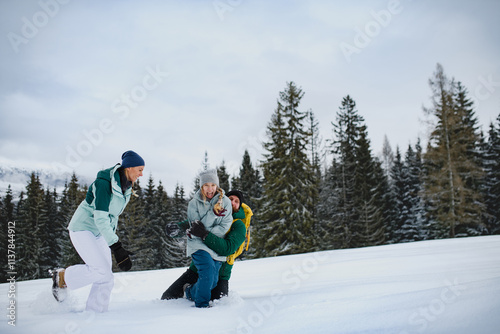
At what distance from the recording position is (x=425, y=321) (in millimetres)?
1960

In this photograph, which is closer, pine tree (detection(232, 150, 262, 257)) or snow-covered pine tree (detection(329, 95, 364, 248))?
snow-covered pine tree (detection(329, 95, 364, 248))

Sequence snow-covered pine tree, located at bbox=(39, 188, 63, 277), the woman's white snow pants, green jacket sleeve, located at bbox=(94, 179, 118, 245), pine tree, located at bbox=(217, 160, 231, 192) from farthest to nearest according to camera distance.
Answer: snow-covered pine tree, located at bbox=(39, 188, 63, 277), pine tree, located at bbox=(217, 160, 231, 192), the woman's white snow pants, green jacket sleeve, located at bbox=(94, 179, 118, 245)

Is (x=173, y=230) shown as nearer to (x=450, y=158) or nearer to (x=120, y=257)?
(x=120, y=257)

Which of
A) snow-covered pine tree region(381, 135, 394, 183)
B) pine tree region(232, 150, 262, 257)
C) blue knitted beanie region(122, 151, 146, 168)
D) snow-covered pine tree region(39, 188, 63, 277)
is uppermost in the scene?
snow-covered pine tree region(381, 135, 394, 183)

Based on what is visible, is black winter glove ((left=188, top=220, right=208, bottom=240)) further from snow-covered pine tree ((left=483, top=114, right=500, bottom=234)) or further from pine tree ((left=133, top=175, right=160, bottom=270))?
pine tree ((left=133, top=175, right=160, bottom=270))

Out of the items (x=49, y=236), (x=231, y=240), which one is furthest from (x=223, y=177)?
(x=231, y=240)

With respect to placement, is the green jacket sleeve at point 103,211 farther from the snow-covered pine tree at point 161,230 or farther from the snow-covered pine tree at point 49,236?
the snow-covered pine tree at point 49,236

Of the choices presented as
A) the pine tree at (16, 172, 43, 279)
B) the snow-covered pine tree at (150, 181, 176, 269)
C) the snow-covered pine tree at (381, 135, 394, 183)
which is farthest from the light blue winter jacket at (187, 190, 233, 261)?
the snow-covered pine tree at (381, 135, 394, 183)

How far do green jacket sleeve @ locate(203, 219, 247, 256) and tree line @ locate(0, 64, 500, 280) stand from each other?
526 cm

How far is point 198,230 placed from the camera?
3164mm

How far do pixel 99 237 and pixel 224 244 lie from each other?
4.24 feet

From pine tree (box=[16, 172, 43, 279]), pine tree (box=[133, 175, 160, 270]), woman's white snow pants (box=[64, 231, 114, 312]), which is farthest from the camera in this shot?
pine tree (box=[133, 175, 160, 270])

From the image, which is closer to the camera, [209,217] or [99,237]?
[99,237]

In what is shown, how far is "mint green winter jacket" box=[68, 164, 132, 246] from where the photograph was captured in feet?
9.19
